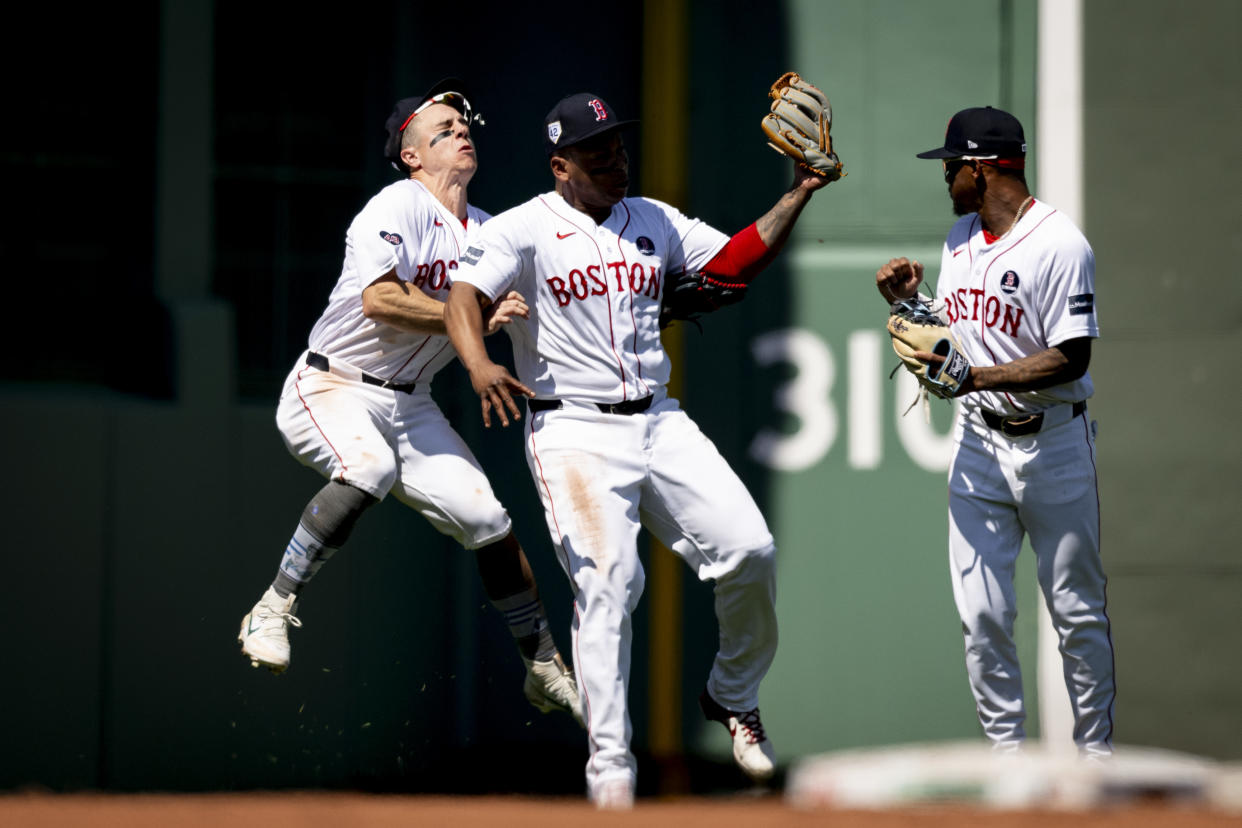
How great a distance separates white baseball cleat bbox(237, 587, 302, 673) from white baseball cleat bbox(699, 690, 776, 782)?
4.85 feet

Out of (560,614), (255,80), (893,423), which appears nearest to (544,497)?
(560,614)

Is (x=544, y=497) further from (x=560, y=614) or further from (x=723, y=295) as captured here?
(x=560, y=614)

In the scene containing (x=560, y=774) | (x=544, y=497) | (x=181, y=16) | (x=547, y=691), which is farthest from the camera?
(x=560, y=774)

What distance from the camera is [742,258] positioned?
5.28 m

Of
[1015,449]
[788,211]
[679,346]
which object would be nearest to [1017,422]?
[1015,449]

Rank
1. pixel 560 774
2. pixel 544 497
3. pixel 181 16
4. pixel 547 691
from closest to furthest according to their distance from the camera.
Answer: pixel 544 497 < pixel 547 691 < pixel 181 16 < pixel 560 774

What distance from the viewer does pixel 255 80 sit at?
21.6ft

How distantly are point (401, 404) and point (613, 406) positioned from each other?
889mm

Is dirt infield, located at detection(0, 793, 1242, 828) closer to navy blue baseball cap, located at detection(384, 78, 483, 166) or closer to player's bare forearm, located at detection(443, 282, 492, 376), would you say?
player's bare forearm, located at detection(443, 282, 492, 376)

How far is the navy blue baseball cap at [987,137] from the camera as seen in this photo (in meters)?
5.19

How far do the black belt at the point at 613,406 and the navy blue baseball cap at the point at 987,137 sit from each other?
4.36 ft

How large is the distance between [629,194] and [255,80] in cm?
170

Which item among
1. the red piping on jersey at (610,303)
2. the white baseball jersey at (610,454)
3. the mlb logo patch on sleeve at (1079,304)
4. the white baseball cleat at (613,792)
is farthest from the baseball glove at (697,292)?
the white baseball cleat at (613,792)

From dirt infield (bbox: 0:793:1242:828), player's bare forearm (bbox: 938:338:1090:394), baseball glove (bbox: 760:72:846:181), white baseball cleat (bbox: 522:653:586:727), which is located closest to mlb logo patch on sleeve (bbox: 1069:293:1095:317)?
player's bare forearm (bbox: 938:338:1090:394)
